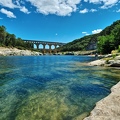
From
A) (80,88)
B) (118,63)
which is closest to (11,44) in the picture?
(118,63)

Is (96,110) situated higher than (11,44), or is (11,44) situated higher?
(11,44)

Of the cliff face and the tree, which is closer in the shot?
the cliff face

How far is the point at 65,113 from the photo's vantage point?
11.1 m

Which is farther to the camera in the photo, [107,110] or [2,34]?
[2,34]

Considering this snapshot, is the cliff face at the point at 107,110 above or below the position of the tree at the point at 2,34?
below

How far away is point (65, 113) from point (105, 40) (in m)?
104

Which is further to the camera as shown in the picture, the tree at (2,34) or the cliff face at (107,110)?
the tree at (2,34)

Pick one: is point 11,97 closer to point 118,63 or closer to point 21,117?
point 21,117

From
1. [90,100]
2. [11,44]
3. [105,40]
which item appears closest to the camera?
[90,100]

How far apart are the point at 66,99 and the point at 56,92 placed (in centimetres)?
242

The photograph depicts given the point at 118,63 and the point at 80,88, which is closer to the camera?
the point at 80,88

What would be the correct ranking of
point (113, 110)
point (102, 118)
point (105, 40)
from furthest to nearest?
1. point (105, 40)
2. point (113, 110)
3. point (102, 118)

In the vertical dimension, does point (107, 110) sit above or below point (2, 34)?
below

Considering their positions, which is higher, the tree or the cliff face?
the tree
